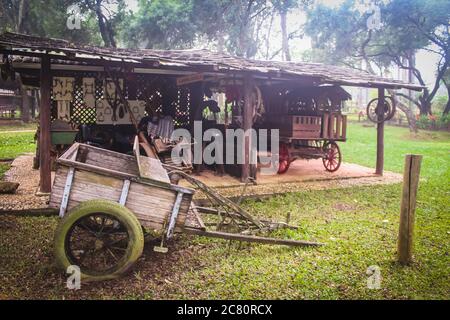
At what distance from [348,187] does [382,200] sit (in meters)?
1.23

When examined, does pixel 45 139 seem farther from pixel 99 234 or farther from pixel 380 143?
pixel 380 143

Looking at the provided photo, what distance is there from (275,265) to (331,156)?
7168 millimetres

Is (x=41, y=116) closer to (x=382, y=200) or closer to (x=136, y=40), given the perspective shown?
(x=382, y=200)

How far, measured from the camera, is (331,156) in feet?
35.8

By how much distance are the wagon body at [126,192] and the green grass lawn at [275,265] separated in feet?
2.07

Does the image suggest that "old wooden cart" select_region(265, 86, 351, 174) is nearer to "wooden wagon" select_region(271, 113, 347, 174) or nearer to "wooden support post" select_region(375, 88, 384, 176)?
"wooden wagon" select_region(271, 113, 347, 174)

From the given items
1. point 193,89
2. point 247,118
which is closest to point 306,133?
point 247,118

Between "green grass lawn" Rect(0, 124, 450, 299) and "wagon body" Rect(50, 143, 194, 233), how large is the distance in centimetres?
63

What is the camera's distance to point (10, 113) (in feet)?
85.1

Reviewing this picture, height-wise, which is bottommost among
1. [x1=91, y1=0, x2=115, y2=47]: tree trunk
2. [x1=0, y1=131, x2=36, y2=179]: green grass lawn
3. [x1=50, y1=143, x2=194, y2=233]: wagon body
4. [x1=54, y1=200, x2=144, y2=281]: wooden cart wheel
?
[x1=0, y1=131, x2=36, y2=179]: green grass lawn

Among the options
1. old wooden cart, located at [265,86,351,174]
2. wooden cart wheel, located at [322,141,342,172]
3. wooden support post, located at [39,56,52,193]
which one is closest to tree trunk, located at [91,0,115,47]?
old wooden cart, located at [265,86,351,174]

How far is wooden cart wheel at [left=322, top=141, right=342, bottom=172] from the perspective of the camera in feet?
35.4
